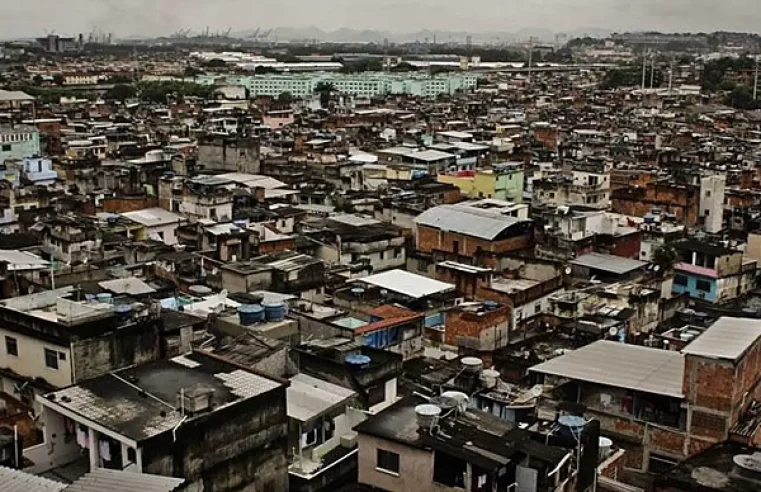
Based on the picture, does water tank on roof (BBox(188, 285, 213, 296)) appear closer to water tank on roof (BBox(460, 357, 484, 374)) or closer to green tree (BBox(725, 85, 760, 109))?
water tank on roof (BBox(460, 357, 484, 374))


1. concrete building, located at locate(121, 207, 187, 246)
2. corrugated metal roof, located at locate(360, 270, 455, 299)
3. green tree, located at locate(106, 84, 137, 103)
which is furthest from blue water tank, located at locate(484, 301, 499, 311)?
green tree, located at locate(106, 84, 137, 103)

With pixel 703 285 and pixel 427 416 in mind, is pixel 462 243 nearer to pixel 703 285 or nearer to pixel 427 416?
pixel 703 285

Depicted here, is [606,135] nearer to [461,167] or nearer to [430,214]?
[461,167]

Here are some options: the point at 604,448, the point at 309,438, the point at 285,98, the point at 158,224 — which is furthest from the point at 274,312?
the point at 285,98

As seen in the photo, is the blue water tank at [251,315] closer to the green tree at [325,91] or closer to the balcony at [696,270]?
the balcony at [696,270]

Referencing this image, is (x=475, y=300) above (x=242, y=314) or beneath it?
beneath

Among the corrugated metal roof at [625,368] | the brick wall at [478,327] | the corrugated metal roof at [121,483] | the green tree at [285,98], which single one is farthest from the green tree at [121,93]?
the corrugated metal roof at [121,483]

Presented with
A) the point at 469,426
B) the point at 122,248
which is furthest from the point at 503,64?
the point at 469,426
